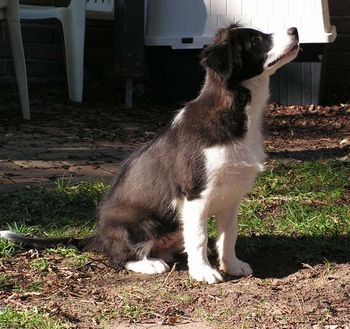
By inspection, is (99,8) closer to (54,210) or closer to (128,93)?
(128,93)

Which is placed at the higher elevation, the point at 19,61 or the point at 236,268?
the point at 19,61

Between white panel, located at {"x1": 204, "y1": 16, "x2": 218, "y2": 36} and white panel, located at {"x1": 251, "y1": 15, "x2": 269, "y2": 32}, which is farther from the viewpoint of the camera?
white panel, located at {"x1": 204, "y1": 16, "x2": 218, "y2": 36}

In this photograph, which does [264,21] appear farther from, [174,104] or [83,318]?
[83,318]

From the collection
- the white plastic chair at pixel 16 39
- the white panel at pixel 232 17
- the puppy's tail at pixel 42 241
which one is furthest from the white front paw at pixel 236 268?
the white panel at pixel 232 17

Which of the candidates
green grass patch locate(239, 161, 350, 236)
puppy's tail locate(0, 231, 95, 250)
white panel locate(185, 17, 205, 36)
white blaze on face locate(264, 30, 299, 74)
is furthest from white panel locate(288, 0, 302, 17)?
puppy's tail locate(0, 231, 95, 250)

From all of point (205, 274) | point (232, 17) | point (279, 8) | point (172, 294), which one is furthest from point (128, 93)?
point (172, 294)

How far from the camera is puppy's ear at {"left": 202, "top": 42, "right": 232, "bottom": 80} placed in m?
4.07

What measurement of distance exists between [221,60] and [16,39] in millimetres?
4402

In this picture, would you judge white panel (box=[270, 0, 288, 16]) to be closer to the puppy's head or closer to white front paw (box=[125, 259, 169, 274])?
the puppy's head

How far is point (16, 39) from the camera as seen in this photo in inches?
317

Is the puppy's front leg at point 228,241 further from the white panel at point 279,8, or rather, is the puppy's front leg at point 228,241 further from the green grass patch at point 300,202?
the white panel at point 279,8

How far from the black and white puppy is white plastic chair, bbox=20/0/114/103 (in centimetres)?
480

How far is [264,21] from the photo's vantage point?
347 inches

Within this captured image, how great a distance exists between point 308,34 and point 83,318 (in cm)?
566
